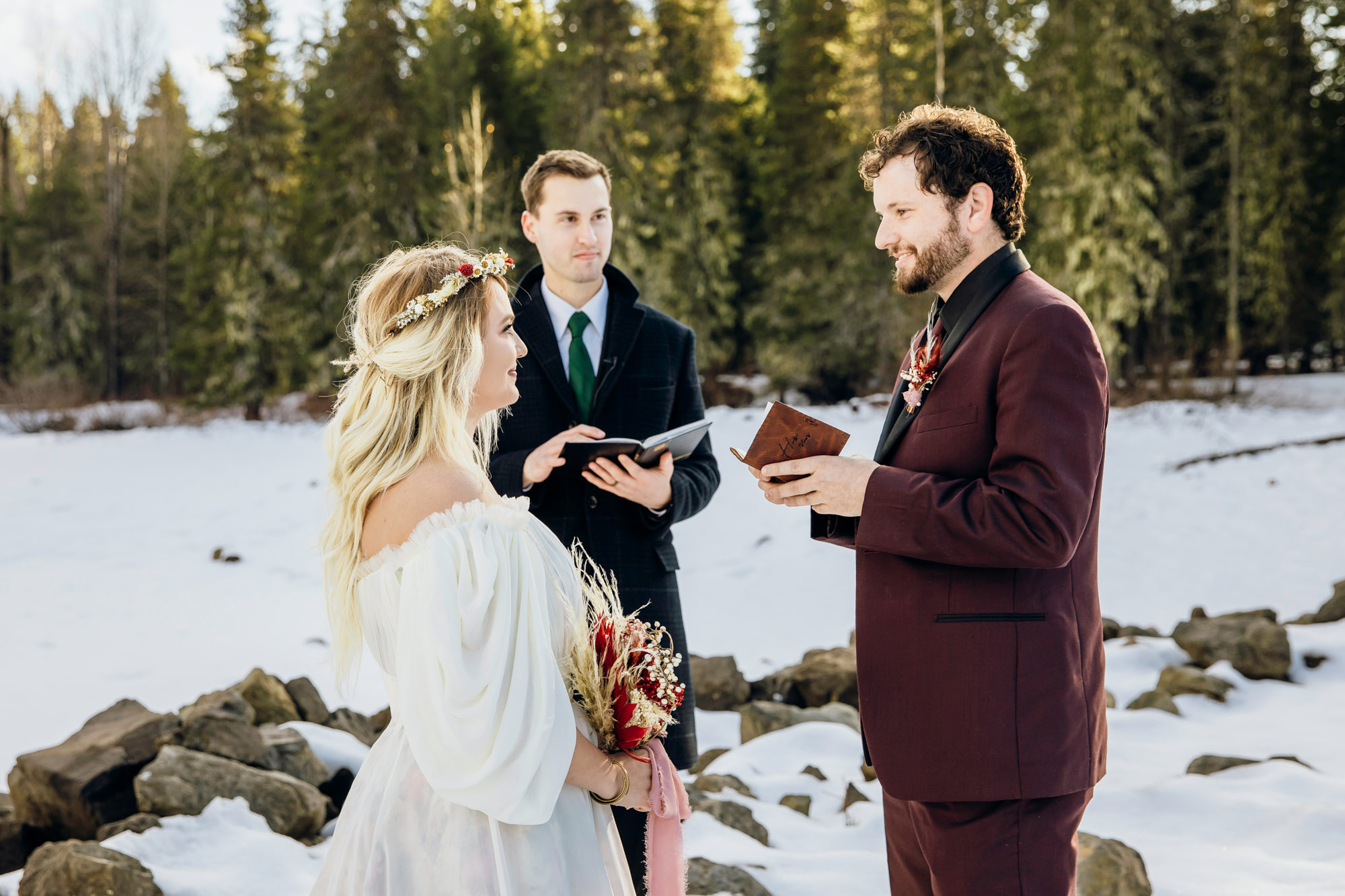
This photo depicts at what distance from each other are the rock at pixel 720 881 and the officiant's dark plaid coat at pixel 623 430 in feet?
2.43

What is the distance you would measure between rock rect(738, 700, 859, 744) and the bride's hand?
13.6ft

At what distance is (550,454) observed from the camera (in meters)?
3.05

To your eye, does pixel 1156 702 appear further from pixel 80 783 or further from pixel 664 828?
pixel 80 783

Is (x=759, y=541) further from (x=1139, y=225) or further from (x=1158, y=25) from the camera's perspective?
(x=1158, y=25)

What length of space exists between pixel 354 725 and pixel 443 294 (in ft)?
15.8

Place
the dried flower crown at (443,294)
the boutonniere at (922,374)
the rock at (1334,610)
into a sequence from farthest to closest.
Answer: the rock at (1334,610)
the boutonniere at (922,374)
the dried flower crown at (443,294)

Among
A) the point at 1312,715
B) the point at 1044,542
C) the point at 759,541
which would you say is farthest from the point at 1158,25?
the point at 1044,542

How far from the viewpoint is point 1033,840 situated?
84.4 inches

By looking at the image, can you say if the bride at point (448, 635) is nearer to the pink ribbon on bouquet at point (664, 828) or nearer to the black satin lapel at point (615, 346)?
the pink ribbon on bouquet at point (664, 828)

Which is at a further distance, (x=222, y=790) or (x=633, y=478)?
(x=222, y=790)

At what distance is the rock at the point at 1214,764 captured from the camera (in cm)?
483

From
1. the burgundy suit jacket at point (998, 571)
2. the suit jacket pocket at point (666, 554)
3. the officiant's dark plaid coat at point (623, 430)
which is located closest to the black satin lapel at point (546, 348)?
the officiant's dark plaid coat at point (623, 430)

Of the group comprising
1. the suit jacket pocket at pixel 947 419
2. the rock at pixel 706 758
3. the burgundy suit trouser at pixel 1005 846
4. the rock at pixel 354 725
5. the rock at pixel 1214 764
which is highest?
the suit jacket pocket at pixel 947 419

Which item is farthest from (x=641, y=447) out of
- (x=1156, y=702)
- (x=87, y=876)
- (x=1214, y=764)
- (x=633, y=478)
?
(x=1156, y=702)
